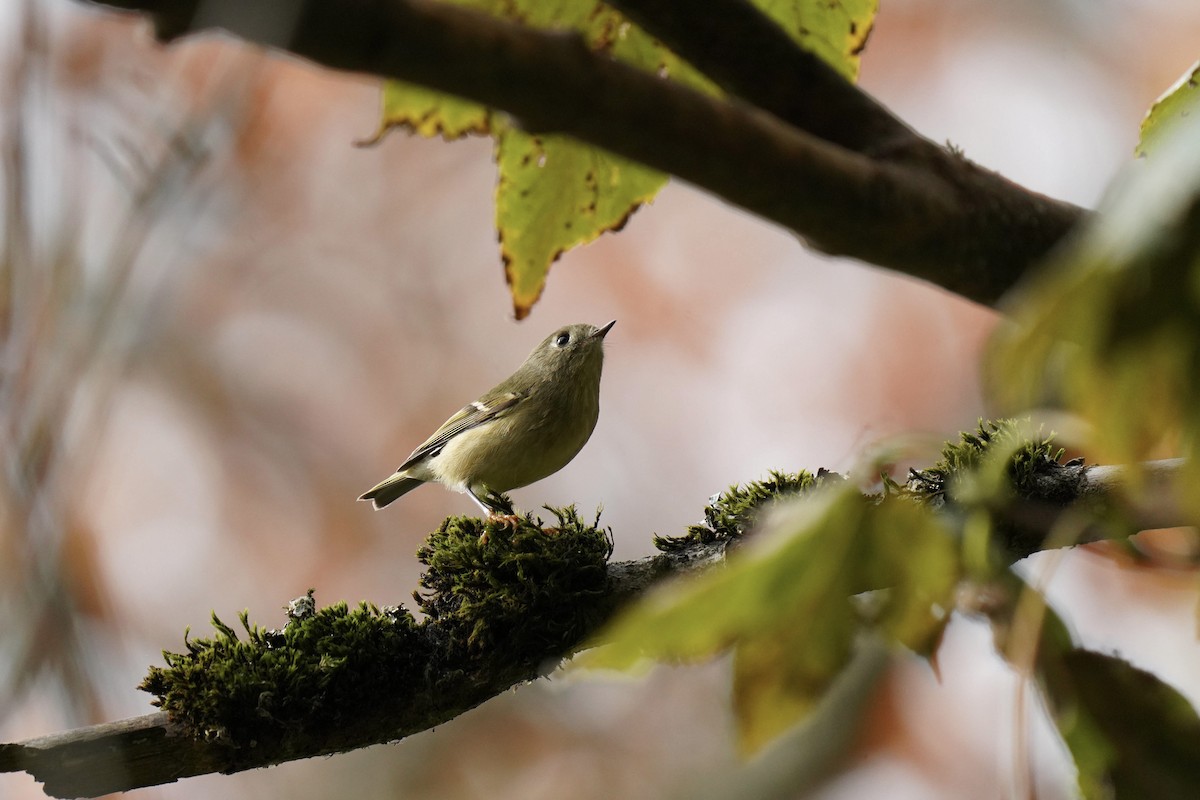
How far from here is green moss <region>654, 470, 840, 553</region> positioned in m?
1.87

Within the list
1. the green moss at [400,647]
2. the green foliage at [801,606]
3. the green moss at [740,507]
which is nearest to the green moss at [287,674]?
the green moss at [400,647]

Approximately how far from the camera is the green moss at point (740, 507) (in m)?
1.87

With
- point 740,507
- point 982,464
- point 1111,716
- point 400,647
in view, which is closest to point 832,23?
point 982,464

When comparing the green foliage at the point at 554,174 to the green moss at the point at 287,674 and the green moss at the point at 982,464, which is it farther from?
the green moss at the point at 287,674

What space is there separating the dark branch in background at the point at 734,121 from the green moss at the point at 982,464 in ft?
2.73

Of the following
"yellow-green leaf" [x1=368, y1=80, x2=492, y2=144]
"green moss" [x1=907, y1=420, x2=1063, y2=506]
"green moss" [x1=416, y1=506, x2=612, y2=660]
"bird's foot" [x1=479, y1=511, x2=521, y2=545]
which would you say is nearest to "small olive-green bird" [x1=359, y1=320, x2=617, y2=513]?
"bird's foot" [x1=479, y1=511, x2=521, y2=545]

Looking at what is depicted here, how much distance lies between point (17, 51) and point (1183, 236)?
1682 mm

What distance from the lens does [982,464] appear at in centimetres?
155

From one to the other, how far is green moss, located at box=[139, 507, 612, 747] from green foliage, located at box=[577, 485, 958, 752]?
1169 millimetres

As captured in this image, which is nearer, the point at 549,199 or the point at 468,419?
the point at 549,199

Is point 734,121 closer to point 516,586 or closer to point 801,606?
point 801,606

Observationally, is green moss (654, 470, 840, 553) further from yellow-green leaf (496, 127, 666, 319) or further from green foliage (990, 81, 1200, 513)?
green foliage (990, 81, 1200, 513)

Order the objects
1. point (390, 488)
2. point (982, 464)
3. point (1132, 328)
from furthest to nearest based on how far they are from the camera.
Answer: point (390, 488) → point (982, 464) → point (1132, 328)

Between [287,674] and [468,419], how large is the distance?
2574 millimetres
